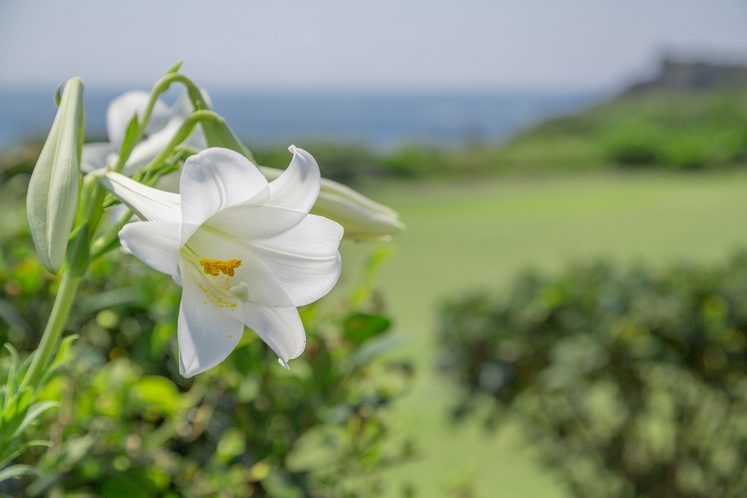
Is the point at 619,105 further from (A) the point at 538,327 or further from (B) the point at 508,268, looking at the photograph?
(A) the point at 538,327

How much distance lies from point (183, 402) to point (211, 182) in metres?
0.38

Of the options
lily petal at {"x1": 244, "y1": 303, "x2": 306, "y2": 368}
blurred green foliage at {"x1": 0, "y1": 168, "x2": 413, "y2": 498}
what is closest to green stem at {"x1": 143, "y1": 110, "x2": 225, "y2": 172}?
lily petal at {"x1": 244, "y1": 303, "x2": 306, "y2": 368}

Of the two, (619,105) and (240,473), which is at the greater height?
(240,473)

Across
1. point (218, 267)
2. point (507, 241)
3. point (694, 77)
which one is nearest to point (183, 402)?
point (218, 267)

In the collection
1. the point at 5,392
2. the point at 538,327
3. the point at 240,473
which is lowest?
the point at 538,327

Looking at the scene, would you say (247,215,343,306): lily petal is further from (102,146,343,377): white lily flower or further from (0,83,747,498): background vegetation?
(0,83,747,498): background vegetation

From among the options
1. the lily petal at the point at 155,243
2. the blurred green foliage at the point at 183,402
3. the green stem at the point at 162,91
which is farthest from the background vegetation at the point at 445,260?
the lily petal at the point at 155,243

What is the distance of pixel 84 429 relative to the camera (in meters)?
0.59

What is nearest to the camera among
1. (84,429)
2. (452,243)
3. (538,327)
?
(84,429)

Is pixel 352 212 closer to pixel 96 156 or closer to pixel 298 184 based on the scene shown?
pixel 298 184

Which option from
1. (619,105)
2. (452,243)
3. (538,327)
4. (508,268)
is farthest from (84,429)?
(619,105)

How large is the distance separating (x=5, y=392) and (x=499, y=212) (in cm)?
635

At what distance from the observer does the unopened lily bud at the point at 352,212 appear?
44cm

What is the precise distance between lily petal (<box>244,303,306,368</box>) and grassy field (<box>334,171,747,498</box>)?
1335 mm
